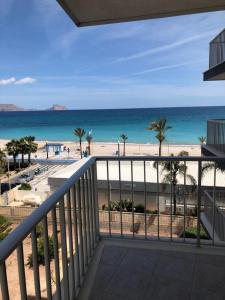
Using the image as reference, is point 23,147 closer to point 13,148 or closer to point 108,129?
point 13,148

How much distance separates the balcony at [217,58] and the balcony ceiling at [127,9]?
13.8ft

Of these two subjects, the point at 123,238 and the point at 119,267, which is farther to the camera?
the point at 123,238

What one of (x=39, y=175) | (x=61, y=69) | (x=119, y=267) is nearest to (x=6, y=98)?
(x=61, y=69)

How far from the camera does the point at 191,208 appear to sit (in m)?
9.27

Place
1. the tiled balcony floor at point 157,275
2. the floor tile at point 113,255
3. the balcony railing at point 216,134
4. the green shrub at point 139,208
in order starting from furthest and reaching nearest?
the green shrub at point 139,208
the balcony railing at point 216,134
the floor tile at point 113,255
the tiled balcony floor at point 157,275

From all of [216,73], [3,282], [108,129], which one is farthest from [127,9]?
[108,129]

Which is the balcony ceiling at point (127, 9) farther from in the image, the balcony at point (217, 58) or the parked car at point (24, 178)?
the parked car at point (24, 178)

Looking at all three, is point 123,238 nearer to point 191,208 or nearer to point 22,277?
point 22,277

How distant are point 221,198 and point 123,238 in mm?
4342

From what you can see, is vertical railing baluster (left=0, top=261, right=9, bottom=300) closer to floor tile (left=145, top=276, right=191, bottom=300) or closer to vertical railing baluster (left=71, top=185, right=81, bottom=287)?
vertical railing baluster (left=71, top=185, right=81, bottom=287)

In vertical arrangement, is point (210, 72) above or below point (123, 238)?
above

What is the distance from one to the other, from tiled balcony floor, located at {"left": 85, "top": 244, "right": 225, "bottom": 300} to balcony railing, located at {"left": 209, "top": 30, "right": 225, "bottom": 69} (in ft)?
16.2

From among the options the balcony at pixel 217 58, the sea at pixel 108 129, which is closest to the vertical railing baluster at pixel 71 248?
the balcony at pixel 217 58

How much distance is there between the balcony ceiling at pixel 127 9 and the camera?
67.5 inches
